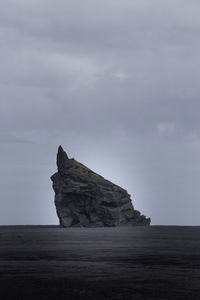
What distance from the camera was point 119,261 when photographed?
280 feet

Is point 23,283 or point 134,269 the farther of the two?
point 134,269

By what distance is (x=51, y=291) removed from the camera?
52438 millimetres

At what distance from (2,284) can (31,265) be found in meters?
21.4

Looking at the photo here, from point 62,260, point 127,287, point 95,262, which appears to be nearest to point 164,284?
point 127,287

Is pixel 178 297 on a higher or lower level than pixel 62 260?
lower

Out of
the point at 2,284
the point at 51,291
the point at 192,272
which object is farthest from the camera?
the point at 192,272

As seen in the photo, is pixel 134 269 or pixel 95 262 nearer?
pixel 134 269

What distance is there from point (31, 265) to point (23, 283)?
20296mm

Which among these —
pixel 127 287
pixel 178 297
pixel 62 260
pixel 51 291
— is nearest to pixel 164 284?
pixel 127 287

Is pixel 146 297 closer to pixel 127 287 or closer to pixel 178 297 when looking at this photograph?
pixel 178 297

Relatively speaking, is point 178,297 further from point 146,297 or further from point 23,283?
point 23,283

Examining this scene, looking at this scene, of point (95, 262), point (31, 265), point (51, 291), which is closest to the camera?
point (51, 291)

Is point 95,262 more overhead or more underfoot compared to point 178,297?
more overhead

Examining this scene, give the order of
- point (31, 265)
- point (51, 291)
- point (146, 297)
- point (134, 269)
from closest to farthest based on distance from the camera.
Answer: point (146, 297), point (51, 291), point (134, 269), point (31, 265)
